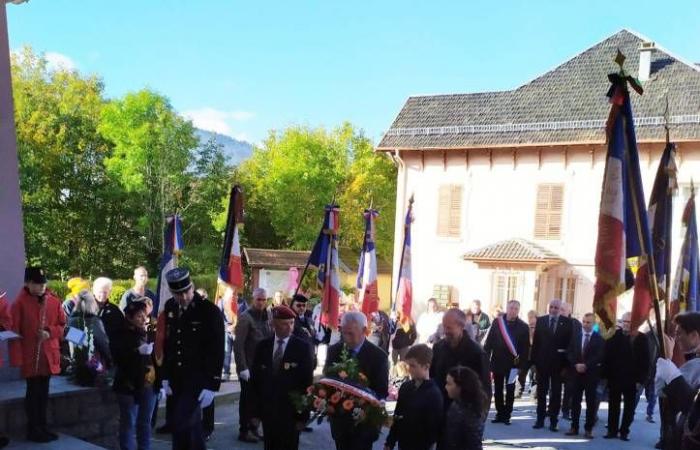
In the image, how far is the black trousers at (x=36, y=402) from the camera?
628 cm

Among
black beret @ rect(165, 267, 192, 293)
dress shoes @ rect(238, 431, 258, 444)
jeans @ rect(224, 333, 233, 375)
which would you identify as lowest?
dress shoes @ rect(238, 431, 258, 444)

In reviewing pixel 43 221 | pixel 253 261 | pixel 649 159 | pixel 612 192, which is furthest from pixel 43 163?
pixel 612 192

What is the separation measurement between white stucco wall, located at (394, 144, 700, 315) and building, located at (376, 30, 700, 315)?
0.12 ft

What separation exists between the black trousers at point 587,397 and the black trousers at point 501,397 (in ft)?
3.05

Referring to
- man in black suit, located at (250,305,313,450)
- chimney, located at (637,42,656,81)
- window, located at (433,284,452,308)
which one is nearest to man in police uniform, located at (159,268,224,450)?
man in black suit, located at (250,305,313,450)

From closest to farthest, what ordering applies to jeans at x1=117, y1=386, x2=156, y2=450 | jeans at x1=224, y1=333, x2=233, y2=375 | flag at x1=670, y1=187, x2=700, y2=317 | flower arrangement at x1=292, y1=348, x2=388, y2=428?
flower arrangement at x1=292, y1=348, x2=388, y2=428
jeans at x1=117, y1=386, x2=156, y2=450
flag at x1=670, y1=187, x2=700, y2=317
jeans at x1=224, y1=333, x2=233, y2=375

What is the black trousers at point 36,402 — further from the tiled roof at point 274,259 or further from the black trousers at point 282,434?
the tiled roof at point 274,259

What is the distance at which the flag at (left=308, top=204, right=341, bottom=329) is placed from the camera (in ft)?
37.6

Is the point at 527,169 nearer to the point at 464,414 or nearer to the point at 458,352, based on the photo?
the point at 458,352

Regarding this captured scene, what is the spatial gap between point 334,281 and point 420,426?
663cm

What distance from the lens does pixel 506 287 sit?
23250 millimetres

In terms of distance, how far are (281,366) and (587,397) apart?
579cm

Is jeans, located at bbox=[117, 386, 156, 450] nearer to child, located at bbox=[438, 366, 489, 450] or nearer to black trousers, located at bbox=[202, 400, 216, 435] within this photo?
black trousers, located at bbox=[202, 400, 216, 435]

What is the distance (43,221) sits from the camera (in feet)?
97.6
